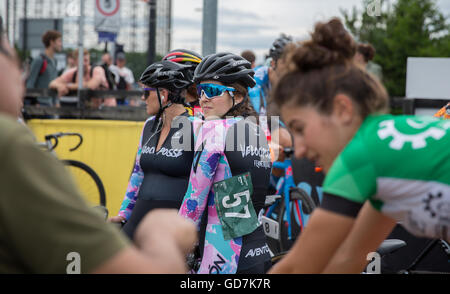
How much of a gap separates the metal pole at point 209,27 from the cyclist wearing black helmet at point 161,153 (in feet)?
7.76

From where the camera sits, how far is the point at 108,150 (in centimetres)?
886

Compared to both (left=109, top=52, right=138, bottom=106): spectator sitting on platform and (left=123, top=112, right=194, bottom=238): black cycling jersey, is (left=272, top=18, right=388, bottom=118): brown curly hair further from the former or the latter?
(left=109, top=52, right=138, bottom=106): spectator sitting on platform

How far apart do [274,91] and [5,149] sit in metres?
1.17

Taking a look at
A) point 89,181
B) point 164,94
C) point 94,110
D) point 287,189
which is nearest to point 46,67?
point 94,110

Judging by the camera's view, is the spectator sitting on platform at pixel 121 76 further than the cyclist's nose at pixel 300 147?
Yes

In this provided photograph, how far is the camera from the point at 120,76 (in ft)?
46.9

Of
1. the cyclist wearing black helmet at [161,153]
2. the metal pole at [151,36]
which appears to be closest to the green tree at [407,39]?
the metal pole at [151,36]

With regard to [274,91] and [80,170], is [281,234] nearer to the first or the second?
[80,170]

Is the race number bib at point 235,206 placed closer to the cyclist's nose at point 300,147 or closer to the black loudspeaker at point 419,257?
the cyclist's nose at point 300,147

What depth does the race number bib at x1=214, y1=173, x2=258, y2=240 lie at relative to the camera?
3600 mm

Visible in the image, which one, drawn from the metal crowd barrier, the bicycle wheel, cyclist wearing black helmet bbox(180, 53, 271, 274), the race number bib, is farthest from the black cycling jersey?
the metal crowd barrier

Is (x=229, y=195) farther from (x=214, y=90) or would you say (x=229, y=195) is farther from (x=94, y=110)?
(x=94, y=110)

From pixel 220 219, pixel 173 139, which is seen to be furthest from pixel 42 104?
pixel 220 219

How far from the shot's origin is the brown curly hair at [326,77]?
2.10m
